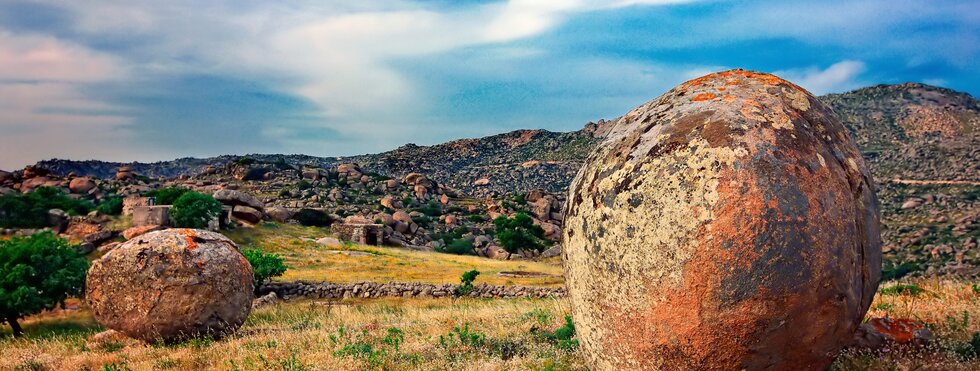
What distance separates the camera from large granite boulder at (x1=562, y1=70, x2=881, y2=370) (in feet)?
14.5

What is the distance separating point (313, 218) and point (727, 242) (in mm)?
53030

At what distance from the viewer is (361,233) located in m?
48.9

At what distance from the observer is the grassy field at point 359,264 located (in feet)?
99.8

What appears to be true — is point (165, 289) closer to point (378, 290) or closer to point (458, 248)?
point (378, 290)

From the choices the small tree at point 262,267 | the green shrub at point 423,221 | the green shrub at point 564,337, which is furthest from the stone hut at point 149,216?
the green shrub at point 564,337

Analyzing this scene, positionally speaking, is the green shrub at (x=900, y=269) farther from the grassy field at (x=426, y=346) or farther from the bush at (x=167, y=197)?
the bush at (x=167, y=197)

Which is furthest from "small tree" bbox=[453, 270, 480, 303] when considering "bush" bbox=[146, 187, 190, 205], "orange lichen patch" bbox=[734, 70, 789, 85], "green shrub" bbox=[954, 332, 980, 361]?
"bush" bbox=[146, 187, 190, 205]

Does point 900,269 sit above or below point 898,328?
below

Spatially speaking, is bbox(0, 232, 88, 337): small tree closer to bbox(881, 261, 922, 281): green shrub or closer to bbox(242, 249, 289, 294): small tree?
bbox(242, 249, 289, 294): small tree

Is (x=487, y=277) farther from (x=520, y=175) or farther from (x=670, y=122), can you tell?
(x=520, y=175)

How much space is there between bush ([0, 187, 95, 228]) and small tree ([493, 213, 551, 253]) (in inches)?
1159

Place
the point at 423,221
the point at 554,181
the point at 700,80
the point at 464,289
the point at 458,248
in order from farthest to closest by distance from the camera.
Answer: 1. the point at 554,181
2. the point at 423,221
3. the point at 458,248
4. the point at 464,289
5. the point at 700,80

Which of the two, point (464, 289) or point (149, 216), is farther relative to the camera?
point (149, 216)

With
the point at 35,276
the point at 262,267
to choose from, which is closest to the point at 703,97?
the point at 35,276
